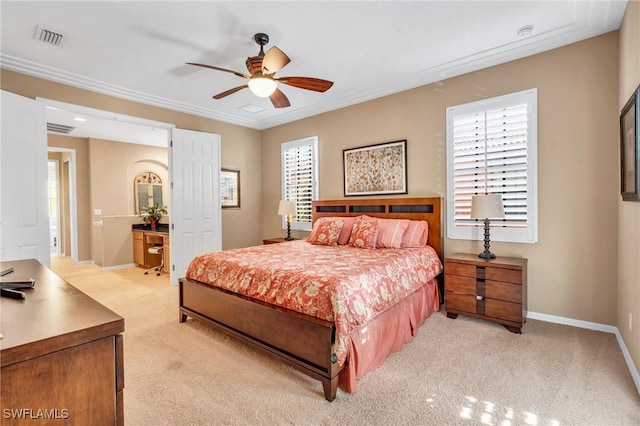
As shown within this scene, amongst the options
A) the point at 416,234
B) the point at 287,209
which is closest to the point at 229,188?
the point at 287,209

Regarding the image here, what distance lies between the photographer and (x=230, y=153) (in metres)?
5.93

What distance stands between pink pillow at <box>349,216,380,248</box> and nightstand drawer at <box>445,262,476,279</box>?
34.9 inches

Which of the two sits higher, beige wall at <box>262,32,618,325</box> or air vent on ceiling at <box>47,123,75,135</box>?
air vent on ceiling at <box>47,123,75,135</box>

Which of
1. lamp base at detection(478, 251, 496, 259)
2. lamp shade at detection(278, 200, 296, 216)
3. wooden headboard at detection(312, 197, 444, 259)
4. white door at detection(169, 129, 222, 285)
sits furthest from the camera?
lamp shade at detection(278, 200, 296, 216)

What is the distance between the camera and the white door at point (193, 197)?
496 centimetres

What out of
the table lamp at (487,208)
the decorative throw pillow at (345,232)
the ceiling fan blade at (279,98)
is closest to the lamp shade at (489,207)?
the table lamp at (487,208)

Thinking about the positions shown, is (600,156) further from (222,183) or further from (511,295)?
(222,183)

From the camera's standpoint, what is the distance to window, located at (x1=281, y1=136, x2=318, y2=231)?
5488 mm

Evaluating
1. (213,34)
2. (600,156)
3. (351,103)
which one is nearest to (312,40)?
(213,34)

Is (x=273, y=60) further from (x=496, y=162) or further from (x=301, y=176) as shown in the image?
(x=301, y=176)

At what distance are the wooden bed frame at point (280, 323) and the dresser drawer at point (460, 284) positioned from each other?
45cm

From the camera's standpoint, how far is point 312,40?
3.20 meters

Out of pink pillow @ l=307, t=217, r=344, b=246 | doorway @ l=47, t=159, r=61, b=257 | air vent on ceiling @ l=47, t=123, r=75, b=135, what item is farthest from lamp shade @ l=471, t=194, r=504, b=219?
doorway @ l=47, t=159, r=61, b=257

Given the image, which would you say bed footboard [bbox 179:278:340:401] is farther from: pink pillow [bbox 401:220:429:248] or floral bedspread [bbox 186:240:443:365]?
pink pillow [bbox 401:220:429:248]
